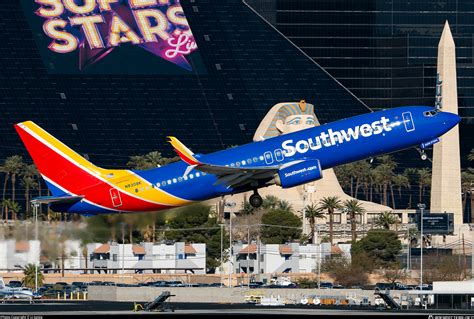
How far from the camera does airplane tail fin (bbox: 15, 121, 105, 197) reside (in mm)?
126250

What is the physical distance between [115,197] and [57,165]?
244 inches

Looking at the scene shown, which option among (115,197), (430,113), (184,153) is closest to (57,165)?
(115,197)

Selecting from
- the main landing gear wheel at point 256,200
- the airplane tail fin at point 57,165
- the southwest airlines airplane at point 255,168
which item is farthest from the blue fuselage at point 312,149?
the airplane tail fin at point 57,165

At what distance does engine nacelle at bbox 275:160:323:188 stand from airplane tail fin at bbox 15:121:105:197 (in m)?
13.4

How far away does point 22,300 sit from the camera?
200m

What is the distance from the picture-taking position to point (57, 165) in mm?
128000

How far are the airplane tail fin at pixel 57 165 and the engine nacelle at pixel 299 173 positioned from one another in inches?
527

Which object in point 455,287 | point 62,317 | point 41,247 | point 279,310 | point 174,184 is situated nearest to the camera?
point 174,184

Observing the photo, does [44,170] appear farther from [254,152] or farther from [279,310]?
[279,310]

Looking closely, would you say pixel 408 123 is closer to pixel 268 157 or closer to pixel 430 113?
pixel 430 113

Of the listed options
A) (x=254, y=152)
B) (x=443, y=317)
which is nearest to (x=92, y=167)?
(x=254, y=152)

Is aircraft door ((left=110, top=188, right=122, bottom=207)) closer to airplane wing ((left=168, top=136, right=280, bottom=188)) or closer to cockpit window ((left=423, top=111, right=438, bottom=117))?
airplane wing ((left=168, top=136, right=280, bottom=188))

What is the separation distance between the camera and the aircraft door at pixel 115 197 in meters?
124

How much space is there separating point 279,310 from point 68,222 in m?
47.8
